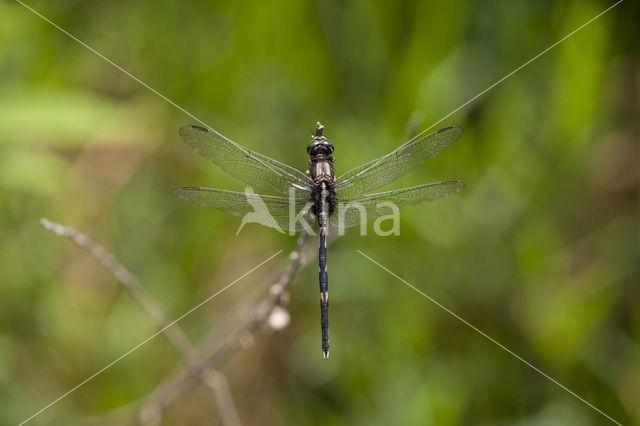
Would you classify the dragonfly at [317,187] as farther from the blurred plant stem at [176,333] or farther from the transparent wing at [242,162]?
the blurred plant stem at [176,333]

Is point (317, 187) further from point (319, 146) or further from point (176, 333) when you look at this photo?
point (176, 333)

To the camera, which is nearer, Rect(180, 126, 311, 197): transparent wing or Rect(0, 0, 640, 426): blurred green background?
Rect(180, 126, 311, 197): transparent wing

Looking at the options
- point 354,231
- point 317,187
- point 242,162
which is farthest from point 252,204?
point 354,231

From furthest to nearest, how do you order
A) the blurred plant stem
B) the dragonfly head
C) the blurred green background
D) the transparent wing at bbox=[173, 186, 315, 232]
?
1. the blurred green background
2. the dragonfly head
3. the transparent wing at bbox=[173, 186, 315, 232]
4. the blurred plant stem

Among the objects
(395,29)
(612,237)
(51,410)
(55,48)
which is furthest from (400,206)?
(55,48)

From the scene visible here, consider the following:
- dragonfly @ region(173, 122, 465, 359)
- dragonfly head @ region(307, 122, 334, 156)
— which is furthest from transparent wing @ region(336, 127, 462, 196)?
dragonfly head @ region(307, 122, 334, 156)

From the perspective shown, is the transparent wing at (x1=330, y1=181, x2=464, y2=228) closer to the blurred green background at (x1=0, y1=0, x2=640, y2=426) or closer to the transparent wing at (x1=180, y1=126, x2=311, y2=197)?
the transparent wing at (x1=180, y1=126, x2=311, y2=197)

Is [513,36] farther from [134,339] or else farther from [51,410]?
[51,410]
